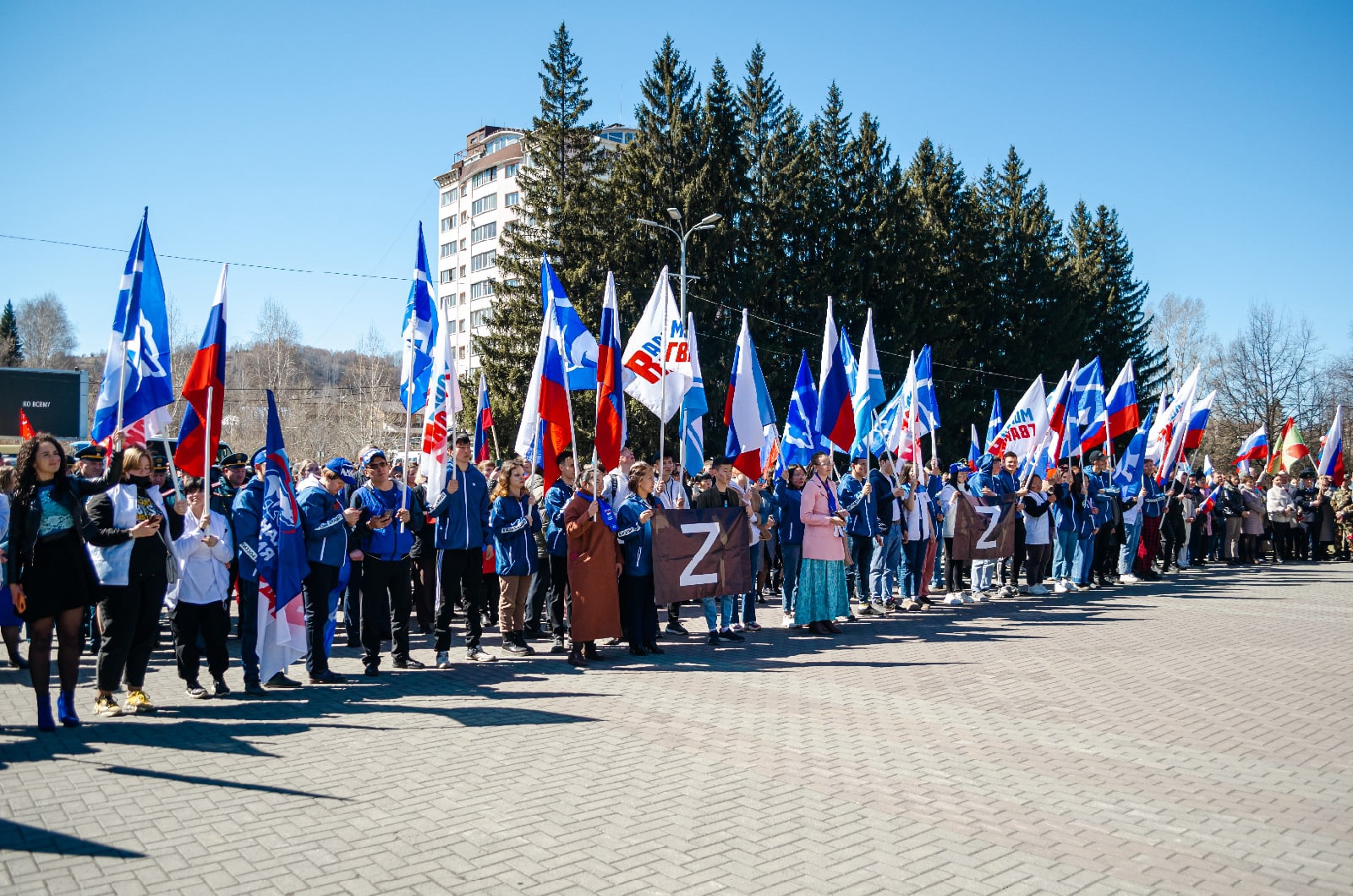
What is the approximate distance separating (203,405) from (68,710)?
2.65 m

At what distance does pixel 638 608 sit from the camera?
10.9 m

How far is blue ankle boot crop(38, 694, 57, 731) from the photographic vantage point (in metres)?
7.30

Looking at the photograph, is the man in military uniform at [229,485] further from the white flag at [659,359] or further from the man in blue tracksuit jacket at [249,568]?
the white flag at [659,359]

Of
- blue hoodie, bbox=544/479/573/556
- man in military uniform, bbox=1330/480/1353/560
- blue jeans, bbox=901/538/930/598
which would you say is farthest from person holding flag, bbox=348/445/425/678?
man in military uniform, bbox=1330/480/1353/560

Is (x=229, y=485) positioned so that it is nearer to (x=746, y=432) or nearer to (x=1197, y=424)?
(x=746, y=432)

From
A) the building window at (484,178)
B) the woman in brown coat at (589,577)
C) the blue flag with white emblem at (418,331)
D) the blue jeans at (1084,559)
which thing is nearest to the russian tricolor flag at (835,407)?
the woman in brown coat at (589,577)

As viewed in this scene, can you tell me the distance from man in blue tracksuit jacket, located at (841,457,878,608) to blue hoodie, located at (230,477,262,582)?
25.9 ft

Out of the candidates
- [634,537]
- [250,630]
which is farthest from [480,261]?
[250,630]

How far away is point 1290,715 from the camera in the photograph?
782cm

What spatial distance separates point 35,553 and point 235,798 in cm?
296

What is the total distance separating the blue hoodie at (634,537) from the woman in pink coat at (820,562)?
2.51 metres

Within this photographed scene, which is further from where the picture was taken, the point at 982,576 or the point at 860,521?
the point at 982,576

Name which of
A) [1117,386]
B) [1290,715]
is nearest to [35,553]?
[1290,715]

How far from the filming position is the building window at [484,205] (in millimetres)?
92250
